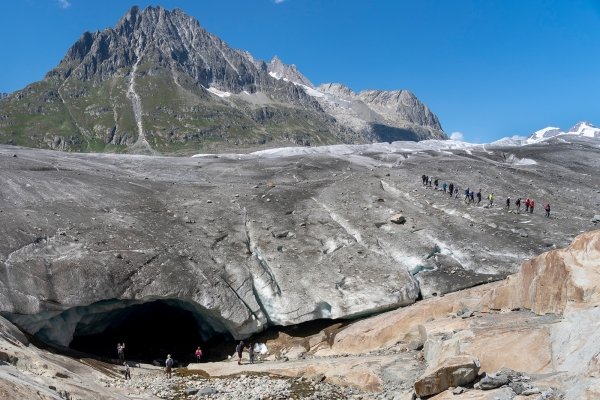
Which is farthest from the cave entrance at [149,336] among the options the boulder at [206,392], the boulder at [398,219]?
the boulder at [398,219]

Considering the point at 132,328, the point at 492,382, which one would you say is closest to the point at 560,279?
the point at 492,382

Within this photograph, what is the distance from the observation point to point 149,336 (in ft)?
120

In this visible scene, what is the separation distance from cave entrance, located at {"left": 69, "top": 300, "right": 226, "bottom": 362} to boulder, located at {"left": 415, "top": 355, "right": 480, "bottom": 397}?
69.1ft

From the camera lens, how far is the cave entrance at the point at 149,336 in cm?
3269

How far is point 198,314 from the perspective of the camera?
112ft

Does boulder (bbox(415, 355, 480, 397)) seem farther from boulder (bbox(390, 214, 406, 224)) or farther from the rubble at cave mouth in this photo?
boulder (bbox(390, 214, 406, 224))

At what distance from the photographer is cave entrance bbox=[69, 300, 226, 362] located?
107 ft

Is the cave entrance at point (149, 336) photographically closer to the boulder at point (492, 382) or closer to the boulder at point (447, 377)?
the boulder at point (447, 377)

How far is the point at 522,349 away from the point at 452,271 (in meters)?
18.3

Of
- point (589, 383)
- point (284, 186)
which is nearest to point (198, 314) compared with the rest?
point (284, 186)

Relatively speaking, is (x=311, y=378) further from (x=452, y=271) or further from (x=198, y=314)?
(x=452, y=271)

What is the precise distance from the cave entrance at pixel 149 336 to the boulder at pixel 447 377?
21070mm

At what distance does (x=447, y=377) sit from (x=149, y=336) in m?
28.1

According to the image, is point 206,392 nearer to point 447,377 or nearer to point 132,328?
point 447,377
